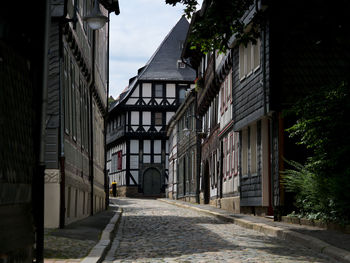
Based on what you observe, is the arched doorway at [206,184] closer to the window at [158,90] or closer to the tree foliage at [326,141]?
the tree foliage at [326,141]

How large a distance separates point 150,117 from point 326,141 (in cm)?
4267

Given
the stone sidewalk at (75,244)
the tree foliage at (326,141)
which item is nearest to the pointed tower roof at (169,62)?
the tree foliage at (326,141)

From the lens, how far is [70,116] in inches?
643

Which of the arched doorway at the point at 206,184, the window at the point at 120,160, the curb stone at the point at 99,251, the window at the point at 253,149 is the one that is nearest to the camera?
the curb stone at the point at 99,251

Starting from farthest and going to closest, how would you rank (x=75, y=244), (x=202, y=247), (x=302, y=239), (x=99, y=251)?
(x=302, y=239), (x=202, y=247), (x=75, y=244), (x=99, y=251)

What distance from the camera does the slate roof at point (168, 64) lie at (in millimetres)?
55906

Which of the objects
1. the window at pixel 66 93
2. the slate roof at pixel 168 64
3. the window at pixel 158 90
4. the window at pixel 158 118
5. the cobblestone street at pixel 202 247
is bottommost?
the cobblestone street at pixel 202 247

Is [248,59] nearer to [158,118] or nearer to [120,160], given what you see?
[158,118]

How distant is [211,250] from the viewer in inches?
402

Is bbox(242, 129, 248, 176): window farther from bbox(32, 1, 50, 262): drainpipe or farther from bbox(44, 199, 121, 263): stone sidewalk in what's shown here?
bbox(32, 1, 50, 262): drainpipe

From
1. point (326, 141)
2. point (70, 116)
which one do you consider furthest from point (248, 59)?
point (326, 141)

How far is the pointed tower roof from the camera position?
5600 centimetres

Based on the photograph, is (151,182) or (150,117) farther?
(151,182)

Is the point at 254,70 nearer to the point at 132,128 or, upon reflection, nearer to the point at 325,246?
the point at 325,246
